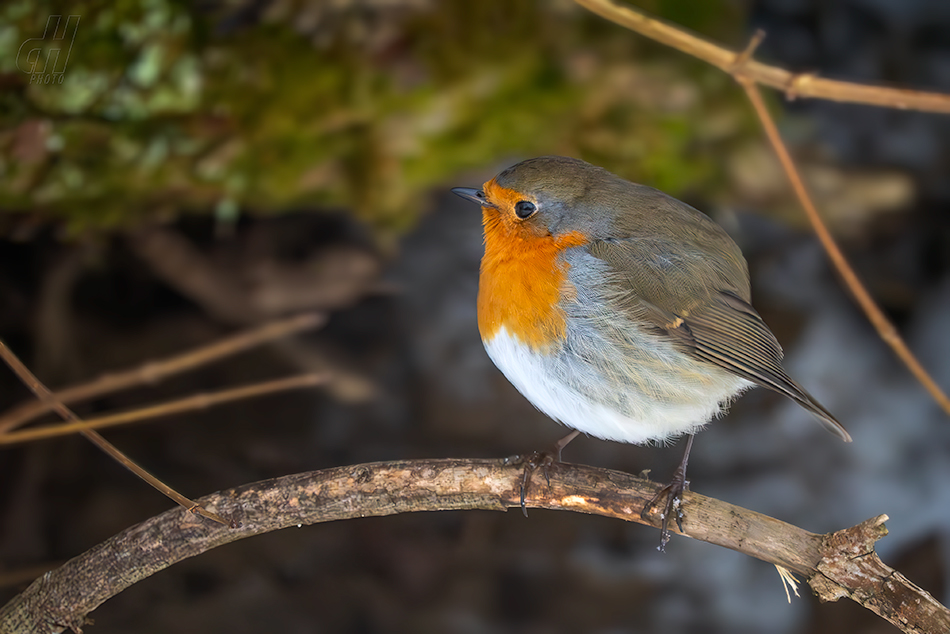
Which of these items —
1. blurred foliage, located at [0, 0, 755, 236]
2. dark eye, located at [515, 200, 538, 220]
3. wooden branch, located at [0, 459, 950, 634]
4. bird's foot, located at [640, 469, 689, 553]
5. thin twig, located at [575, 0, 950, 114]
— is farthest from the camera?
blurred foliage, located at [0, 0, 755, 236]

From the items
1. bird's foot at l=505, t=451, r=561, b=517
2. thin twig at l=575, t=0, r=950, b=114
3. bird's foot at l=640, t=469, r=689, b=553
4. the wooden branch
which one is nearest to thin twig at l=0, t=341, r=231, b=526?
the wooden branch

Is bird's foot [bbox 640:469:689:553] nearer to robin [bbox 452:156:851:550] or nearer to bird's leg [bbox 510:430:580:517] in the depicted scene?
robin [bbox 452:156:851:550]

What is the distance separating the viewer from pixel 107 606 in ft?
6.86

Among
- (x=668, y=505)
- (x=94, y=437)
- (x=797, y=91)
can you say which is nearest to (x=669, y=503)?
(x=668, y=505)

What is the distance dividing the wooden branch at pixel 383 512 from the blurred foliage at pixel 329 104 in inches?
43.6

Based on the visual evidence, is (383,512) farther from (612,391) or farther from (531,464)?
(612,391)

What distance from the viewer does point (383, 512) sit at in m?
1.18

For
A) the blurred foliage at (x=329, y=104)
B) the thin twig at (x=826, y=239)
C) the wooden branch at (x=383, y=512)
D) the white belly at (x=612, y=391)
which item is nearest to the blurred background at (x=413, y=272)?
the blurred foliage at (x=329, y=104)

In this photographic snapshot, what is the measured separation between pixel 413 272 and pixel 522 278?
1406mm

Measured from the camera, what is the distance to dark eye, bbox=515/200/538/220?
1332mm

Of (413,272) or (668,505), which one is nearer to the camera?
(668,505)

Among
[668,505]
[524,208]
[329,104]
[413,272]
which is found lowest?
[668,505]

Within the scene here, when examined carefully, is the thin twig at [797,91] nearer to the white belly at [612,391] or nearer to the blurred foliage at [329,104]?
the white belly at [612,391]

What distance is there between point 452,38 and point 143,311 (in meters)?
1.33
